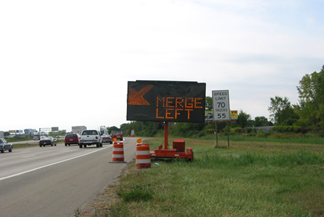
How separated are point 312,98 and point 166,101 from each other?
74340mm

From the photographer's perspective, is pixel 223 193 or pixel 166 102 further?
pixel 166 102

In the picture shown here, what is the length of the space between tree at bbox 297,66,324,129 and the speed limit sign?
49.2 m

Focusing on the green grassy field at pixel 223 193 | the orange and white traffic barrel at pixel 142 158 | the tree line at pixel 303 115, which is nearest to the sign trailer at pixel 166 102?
the orange and white traffic barrel at pixel 142 158

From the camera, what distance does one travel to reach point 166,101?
623 inches

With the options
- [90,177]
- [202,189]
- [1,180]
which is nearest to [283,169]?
[202,189]

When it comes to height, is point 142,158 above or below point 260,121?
below

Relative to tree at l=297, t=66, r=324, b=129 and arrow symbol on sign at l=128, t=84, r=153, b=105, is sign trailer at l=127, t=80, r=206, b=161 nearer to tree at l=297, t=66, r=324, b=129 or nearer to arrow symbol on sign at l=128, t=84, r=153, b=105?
arrow symbol on sign at l=128, t=84, r=153, b=105

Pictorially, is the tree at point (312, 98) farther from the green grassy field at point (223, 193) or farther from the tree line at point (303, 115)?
the green grassy field at point (223, 193)

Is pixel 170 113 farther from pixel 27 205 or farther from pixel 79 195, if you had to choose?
pixel 27 205

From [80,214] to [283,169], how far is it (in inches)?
285

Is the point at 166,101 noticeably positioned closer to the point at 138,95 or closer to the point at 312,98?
the point at 138,95

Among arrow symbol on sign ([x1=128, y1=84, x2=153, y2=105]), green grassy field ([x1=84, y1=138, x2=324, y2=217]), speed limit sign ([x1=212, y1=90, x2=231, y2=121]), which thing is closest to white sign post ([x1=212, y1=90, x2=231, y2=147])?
speed limit sign ([x1=212, y1=90, x2=231, y2=121])

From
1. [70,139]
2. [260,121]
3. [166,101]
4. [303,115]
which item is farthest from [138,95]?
[260,121]

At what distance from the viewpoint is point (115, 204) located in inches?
277
